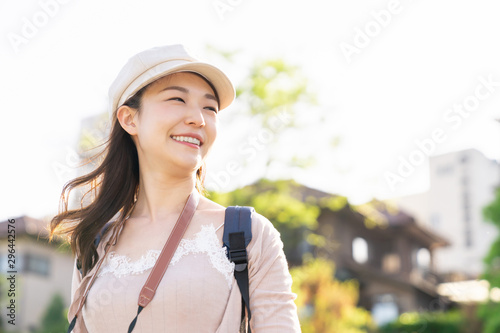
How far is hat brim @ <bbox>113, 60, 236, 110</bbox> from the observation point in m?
2.00

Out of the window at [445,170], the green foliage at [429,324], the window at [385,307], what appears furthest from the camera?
the window at [445,170]

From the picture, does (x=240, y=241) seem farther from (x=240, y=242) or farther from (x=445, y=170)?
(x=445, y=170)

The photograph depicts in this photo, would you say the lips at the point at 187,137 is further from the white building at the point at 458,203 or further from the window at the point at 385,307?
the white building at the point at 458,203

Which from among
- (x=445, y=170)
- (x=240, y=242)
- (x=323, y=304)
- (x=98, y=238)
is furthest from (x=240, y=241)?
(x=445, y=170)

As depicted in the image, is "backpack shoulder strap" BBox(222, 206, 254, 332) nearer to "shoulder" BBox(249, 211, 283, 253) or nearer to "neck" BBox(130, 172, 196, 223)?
"shoulder" BBox(249, 211, 283, 253)

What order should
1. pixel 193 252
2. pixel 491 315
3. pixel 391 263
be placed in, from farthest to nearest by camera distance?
pixel 391 263
pixel 491 315
pixel 193 252

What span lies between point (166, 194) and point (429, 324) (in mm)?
24695

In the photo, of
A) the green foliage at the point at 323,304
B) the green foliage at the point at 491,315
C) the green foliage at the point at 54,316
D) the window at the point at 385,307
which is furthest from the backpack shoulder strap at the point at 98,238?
the window at the point at 385,307

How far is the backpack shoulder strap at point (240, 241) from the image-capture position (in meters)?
1.84

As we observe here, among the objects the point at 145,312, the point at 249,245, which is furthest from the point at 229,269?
the point at 145,312

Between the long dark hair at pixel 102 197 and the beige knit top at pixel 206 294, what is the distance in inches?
11.0

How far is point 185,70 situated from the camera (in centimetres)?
205

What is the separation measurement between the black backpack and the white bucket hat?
1.51 feet

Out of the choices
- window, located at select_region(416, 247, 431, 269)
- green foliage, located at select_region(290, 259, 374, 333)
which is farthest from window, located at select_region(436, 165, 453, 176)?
green foliage, located at select_region(290, 259, 374, 333)
